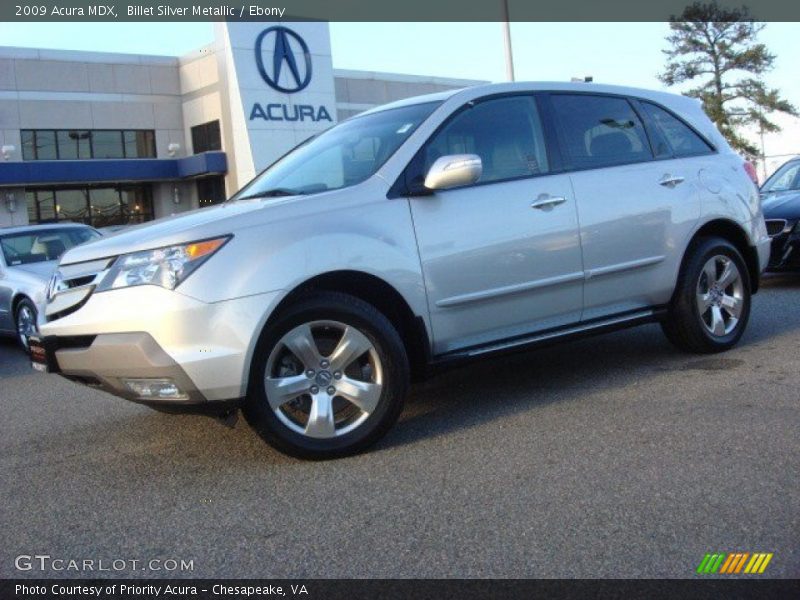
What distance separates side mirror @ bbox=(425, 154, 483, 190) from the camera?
4.57m

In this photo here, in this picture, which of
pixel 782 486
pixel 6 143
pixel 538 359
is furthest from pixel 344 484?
pixel 6 143

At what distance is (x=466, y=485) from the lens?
3838mm

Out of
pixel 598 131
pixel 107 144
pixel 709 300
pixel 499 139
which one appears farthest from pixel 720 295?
pixel 107 144

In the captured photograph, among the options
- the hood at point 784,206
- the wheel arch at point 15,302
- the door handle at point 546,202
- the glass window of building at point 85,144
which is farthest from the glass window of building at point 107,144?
the door handle at point 546,202

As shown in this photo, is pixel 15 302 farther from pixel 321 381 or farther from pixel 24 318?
pixel 321 381

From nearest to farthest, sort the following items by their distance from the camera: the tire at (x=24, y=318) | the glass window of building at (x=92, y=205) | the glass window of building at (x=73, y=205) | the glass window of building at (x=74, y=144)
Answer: the tire at (x=24, y=318), the glass window of building at (x=92, y=205), the glass window of building at (x=73, y=205), the glass window of building at (x=74, y=144)

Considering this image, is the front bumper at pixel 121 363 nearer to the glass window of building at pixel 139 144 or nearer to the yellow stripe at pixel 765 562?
the yellow stripe at pixel 765 562

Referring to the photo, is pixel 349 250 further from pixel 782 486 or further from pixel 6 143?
pixel 6 143

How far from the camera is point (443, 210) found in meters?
4.73

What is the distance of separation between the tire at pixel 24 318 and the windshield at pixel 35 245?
2.22 feet

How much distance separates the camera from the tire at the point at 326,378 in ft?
13.7
